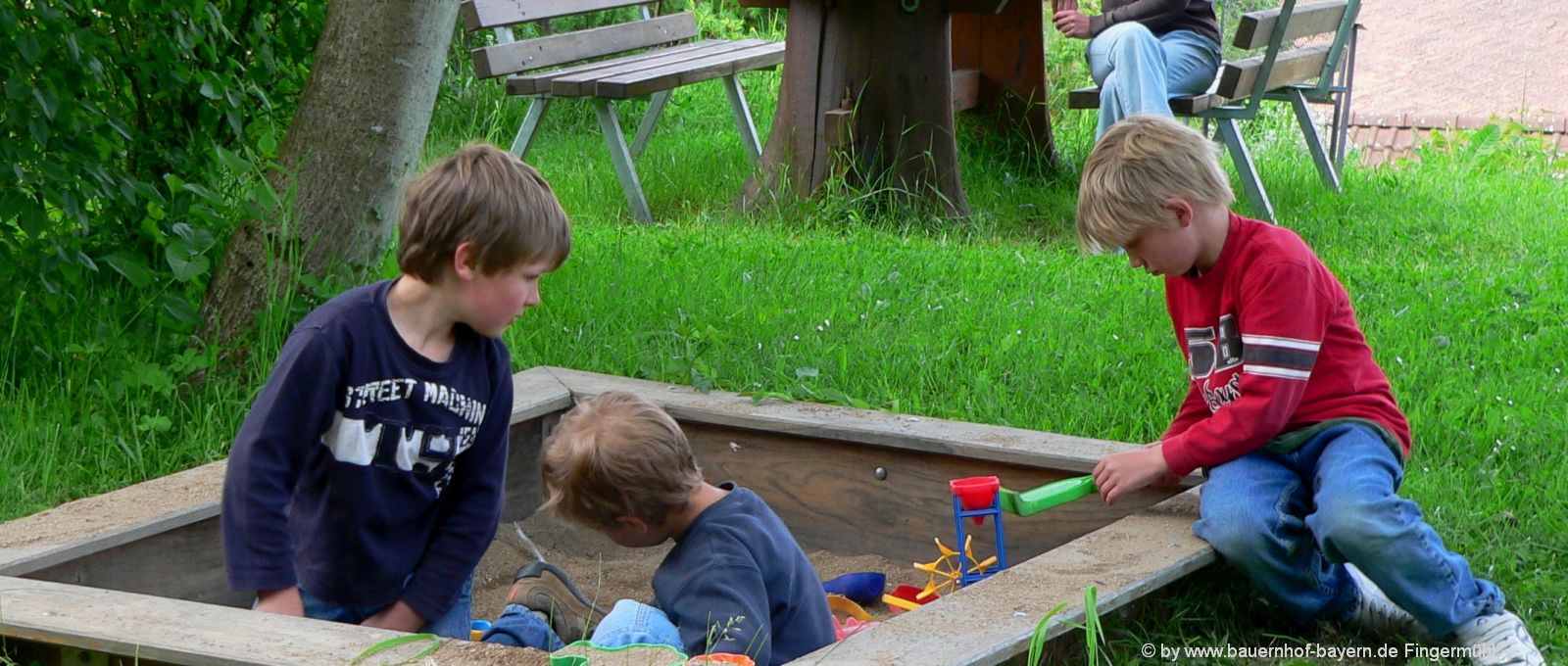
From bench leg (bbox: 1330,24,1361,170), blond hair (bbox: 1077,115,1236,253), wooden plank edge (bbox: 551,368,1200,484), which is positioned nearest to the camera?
blond hair (bbox: 1077,115,1236,253)

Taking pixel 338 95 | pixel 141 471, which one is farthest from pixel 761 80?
pixel 141 471

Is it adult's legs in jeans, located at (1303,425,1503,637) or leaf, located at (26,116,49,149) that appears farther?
leaf, located at (26,116,49,149)

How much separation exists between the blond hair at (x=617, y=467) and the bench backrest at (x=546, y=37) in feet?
12.8

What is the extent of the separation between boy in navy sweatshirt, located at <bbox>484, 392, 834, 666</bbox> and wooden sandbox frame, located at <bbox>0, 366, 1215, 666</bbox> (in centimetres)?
25

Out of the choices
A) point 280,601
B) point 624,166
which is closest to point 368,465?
point 280,601

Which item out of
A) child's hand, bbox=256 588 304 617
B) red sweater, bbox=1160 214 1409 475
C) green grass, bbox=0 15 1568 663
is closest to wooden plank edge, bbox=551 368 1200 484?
green grass, bbox=0 15 1568 663

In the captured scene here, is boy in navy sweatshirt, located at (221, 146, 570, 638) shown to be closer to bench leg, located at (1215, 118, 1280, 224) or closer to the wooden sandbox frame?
the wooden sandbox frame

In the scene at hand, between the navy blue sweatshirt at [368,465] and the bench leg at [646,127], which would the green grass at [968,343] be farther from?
the navy blue sweatshirt at [368,465]

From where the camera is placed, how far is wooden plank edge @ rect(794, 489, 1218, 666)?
215cm

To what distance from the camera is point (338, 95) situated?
3.76m

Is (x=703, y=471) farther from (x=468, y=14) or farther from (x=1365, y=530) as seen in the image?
(x=468, y=14)

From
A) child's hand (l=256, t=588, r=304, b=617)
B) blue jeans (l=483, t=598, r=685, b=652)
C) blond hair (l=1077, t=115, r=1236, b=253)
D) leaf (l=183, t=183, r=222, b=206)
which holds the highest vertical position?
blond hair (l=1077, t=115, r=1236, b=253)

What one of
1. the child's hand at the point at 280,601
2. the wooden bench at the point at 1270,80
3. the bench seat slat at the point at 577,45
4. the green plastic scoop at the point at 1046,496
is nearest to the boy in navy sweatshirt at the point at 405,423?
the child's hand at the point at 280,601

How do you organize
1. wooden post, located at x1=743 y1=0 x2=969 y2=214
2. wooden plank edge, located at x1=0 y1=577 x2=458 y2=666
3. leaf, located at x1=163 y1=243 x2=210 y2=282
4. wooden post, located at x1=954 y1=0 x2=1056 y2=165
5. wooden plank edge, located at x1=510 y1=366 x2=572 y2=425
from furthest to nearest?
wooden post, located at x1=954 y1=0 x2=1056 y2=165
wooden post, located at x1=743 y1=0 x2=969 y2=214
leaf, located at x1=163 y1=243 x2=210 y2=282
wooden plank edge, located at x1=510 y1=366 x2=572 y2=425
wooden plank edge, located at x1=0 y1=577 x2=458 y2=666
